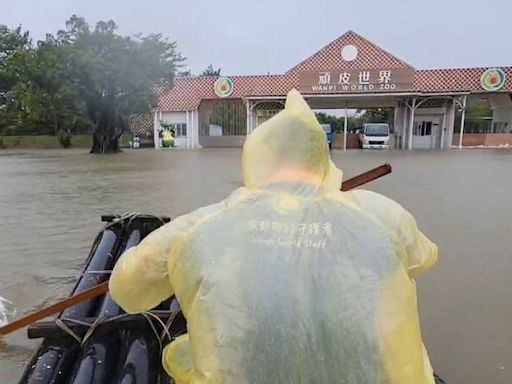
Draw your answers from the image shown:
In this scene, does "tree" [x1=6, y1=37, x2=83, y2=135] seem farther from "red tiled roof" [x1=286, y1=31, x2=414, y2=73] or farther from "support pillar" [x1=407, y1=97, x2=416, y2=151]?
"support pillar" [x1=407, y1=97, x2=416, y2=151]

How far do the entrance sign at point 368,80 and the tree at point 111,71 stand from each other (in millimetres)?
7787

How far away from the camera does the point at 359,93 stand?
21.7m

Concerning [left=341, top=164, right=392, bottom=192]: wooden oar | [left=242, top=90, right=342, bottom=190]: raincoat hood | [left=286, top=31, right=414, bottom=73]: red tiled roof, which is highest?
[left=286, top=31, right=414, bottom=73]: red tiled roof

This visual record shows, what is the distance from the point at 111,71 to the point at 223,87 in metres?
5.71

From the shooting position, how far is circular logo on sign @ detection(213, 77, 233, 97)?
24219 millimetres

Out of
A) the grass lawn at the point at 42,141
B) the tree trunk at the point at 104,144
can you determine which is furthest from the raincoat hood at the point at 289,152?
the grass lawn at the point at 42,141

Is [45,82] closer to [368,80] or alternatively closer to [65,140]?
[65,140]

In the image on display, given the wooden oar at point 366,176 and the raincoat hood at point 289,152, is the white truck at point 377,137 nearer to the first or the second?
the wooden oar at point 366,176

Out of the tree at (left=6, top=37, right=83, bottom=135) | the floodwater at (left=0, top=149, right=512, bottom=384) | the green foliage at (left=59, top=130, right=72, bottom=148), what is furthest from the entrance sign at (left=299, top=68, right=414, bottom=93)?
the green foliage at (left=59, top=130, right=72, bottom=148)

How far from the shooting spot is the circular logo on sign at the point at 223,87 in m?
24.2

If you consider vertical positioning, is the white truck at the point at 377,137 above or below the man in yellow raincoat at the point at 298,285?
below

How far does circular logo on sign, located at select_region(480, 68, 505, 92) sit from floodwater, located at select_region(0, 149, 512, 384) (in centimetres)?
1349

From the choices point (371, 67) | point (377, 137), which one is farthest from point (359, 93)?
point (377, 137)

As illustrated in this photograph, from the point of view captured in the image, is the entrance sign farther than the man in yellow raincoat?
Yes
